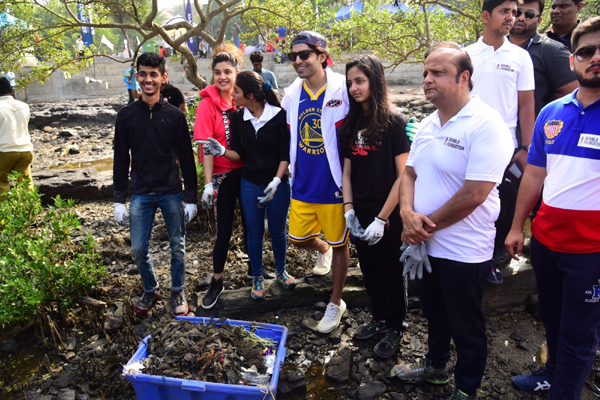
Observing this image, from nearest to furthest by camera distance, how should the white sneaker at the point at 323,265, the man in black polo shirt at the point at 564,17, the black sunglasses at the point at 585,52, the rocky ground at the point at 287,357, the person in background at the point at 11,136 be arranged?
the black sunglasses at the point at 585,52 < the rocky ground at the point at 287,357 < the man in black polo shirt at the point at 564,17 < the white sneaker at the point at 323,265 < the person in background at the point at 11,136

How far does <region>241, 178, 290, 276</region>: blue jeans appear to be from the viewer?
3322 millimetres

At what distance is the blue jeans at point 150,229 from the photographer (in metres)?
3.38

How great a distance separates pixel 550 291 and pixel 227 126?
2546 mm

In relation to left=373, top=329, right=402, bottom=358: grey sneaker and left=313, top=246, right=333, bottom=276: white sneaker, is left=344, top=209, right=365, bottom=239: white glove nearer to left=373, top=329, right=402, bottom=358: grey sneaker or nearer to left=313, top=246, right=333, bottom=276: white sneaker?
left=373, top=329, right=402, bottom=358: grey sneaker

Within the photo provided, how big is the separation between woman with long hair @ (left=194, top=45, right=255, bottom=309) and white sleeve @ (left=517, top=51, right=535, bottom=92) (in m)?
2.20

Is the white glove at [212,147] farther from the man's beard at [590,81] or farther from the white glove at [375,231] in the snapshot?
the man's beard at [590,81]

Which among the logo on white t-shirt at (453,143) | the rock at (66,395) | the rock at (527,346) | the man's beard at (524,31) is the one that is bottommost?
the rock at (66,395)

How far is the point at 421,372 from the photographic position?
273 centimetres

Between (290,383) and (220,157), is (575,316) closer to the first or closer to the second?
(290,383)

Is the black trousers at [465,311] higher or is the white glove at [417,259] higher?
the white glove at [417,259]

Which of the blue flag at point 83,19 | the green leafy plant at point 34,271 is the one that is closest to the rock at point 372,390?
the green leafy plant at point 34,271

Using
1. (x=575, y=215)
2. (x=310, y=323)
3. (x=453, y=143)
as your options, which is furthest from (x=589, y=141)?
(x=310, y=323)

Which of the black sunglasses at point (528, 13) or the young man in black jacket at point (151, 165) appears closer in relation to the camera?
the black sunglasses at point (528, 13)

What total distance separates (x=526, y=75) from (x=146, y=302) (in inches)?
138
